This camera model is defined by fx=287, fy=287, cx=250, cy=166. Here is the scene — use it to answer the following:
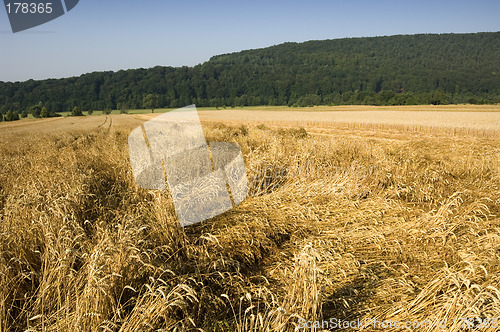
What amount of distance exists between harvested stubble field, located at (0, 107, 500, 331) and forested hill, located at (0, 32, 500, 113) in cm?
6775

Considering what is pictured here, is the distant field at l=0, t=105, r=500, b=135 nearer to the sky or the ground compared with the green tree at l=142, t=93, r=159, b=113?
nearer to the ground

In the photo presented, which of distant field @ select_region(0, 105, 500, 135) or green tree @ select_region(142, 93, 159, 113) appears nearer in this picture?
distant field @ select_region(0, 105, 500, 135)

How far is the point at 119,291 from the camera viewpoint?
7.35 feet

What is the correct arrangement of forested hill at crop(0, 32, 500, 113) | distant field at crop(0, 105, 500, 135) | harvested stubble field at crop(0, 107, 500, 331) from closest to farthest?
1. harvested stubble field at crop(0, 107, 500, 331)
2. distant field at crop(0, 105, 500, 135)
3. forested hill at crop(0, 32, 500, 113)

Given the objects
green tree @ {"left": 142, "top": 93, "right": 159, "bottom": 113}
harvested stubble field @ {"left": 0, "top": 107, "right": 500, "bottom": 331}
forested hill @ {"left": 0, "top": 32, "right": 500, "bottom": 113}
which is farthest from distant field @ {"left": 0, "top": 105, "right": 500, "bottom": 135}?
green tree @ {"left": 142, "top": 93, "right": 159, "bottom": 113}

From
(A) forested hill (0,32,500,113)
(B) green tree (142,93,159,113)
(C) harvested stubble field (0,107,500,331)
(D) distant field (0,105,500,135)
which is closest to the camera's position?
(C) harvested stubble field (0,107,500,331)

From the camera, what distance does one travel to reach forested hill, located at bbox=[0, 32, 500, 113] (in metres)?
80.6

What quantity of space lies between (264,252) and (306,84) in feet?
353

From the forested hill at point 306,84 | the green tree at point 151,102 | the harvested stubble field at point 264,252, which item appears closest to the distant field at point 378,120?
the harvested stubble field at point 264,252

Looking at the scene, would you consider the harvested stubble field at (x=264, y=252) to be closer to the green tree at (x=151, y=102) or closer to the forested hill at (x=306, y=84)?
the forested hill at (x=306, y=84)

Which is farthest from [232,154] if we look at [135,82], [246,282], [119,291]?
[135,82]

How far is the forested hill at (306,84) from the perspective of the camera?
80562 millimetres

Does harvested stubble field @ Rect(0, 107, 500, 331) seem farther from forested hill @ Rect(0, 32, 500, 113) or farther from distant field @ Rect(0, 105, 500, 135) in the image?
forested hill @ Rect(0, 32, 500, 113)

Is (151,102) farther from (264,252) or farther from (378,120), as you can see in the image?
(264,252)
